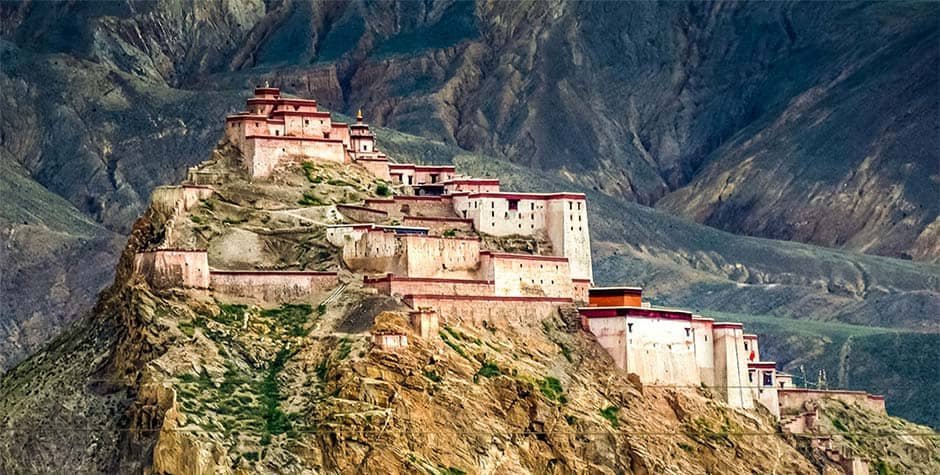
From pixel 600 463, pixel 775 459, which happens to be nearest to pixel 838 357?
pixel 775 459

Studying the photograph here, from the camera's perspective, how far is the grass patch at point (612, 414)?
118312mm

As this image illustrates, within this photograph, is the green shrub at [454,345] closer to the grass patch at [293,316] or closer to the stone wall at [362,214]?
the grass patch at [293,316]

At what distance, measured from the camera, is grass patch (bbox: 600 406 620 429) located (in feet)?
388

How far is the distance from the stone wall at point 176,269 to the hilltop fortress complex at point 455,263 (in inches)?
1.6

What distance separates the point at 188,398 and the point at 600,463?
17747mm

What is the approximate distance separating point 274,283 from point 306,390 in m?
7.93

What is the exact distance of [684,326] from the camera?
412 ft

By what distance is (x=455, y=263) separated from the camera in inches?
4751

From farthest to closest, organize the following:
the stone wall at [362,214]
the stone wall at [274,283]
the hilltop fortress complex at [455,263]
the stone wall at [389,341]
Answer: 1. the stone wall at [362,214]
2. the hilltop fortress complex at [455,263]
3. the stone wall at [274,283]
4. the stone wall at [389,341]

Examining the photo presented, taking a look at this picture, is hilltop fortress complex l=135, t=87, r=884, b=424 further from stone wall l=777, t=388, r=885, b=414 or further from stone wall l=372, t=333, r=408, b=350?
stone wall l=777, t=388, r=885, b=414

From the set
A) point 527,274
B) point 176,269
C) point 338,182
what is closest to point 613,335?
point 527,274

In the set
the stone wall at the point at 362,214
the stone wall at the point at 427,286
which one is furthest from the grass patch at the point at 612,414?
the stone wall at the point at 362,214

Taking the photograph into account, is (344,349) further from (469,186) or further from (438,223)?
(469,186)

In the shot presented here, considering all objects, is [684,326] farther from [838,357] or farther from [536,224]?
[838,357]
